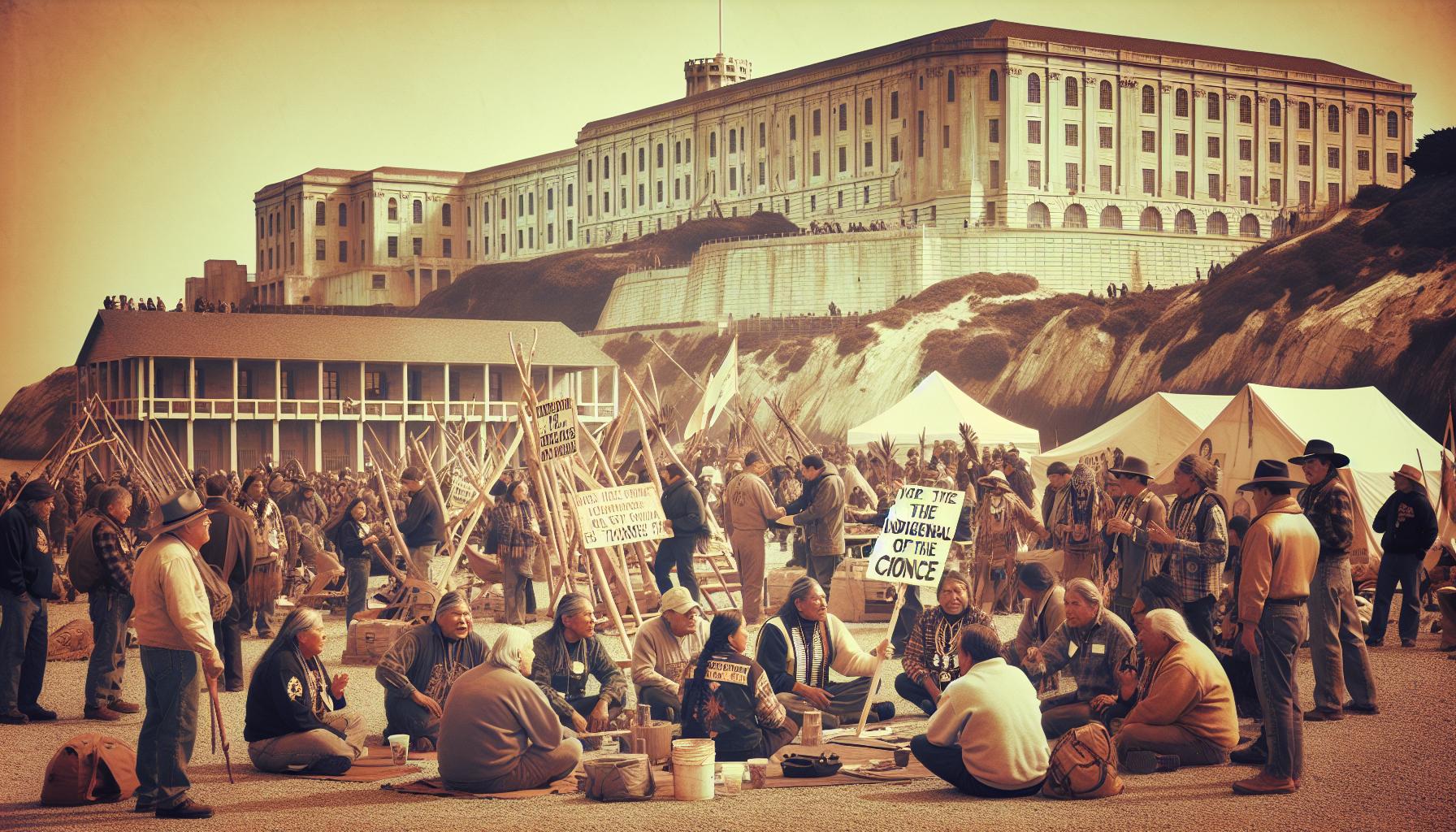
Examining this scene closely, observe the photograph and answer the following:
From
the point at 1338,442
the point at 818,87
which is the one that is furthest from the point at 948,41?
the point at 1338,442

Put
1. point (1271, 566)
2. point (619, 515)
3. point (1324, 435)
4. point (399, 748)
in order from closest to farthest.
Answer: point (1271, 566)
point (399, 748)
point (619, 515)
point (1324, 435)

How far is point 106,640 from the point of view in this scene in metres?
9.67

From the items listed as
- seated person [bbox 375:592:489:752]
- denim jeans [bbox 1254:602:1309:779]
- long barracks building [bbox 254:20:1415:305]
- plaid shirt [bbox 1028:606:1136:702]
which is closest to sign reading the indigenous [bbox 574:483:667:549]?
seated person [bbox 375:592:489:752]

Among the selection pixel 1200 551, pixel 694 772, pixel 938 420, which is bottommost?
pixel 694 772

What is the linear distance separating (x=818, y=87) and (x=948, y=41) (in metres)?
8.97

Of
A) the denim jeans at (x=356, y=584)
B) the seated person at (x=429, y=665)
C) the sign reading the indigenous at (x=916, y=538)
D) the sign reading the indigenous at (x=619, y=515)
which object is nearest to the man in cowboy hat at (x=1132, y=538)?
the sign reading the indigenous at (x=916, y=538)

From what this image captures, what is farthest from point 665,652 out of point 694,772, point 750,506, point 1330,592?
point 750,506

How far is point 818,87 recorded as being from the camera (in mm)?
77875

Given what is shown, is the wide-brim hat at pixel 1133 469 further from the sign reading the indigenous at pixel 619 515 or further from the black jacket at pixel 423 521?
the black jacket at pixel 423 521

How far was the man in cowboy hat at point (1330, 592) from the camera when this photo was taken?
30.9 feet

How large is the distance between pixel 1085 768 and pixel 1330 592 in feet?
9.21

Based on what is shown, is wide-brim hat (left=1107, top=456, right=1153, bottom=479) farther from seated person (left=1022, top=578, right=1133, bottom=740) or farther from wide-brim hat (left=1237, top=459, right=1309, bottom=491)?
wide-brim hat (left=1237, top=459, right=1309, bottom=491)

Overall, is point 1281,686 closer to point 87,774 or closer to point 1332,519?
point 1332,519

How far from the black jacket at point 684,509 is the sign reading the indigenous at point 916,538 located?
4.29 meters
